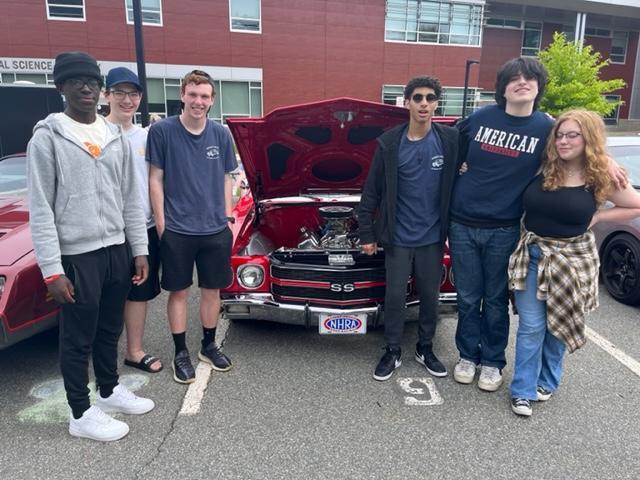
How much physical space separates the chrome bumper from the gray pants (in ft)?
0.42

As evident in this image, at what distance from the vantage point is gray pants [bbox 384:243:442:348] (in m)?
3.17

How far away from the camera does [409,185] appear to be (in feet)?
10.2

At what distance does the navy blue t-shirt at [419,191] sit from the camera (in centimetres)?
305

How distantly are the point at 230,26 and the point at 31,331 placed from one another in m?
21.6

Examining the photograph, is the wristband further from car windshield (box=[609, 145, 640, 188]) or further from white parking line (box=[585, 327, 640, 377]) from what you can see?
car windshield (box=[609, 145, 640, 188])

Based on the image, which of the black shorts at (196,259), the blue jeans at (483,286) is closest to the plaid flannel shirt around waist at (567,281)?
the blue jeans at (483,286)

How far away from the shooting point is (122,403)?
2.83 metres

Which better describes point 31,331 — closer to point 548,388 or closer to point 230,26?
point 548,388

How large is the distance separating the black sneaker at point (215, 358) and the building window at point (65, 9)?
2161 centimetres

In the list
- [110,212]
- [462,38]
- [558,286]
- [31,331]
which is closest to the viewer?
[110,212]

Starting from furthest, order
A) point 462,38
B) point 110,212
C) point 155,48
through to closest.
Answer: point 462,38
point 155,48
point 110,212

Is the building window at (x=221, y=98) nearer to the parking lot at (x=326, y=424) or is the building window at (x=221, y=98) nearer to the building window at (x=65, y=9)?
the building window at (x=65, y=9)

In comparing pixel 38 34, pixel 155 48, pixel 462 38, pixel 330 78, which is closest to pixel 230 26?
pixel 155 48

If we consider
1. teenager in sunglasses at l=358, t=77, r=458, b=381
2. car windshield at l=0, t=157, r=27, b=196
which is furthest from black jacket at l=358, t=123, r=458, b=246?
car windshield at l=0, t=157, r=27, b=196
